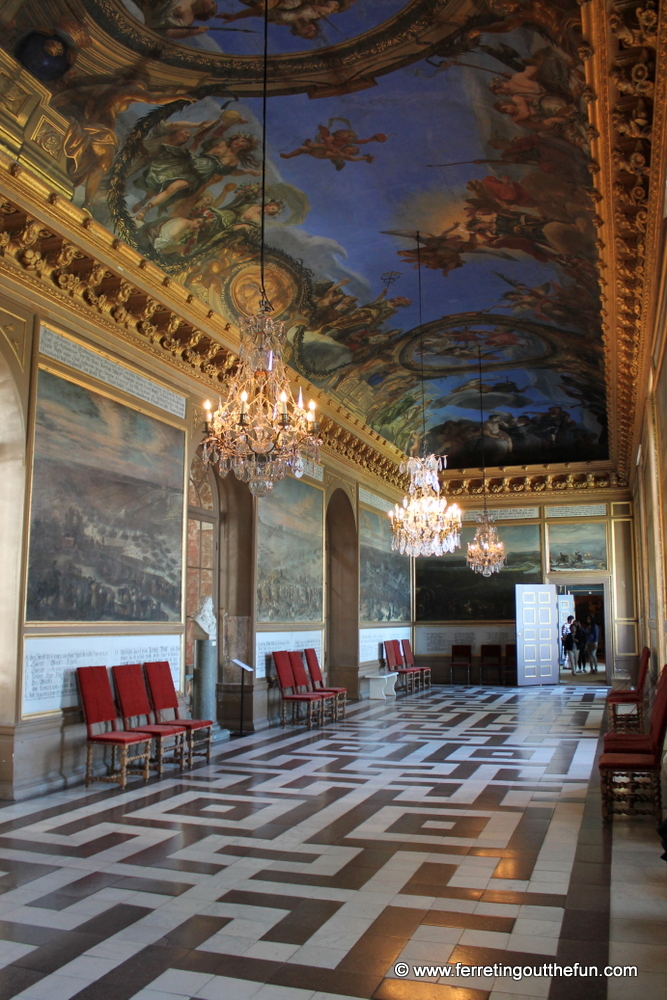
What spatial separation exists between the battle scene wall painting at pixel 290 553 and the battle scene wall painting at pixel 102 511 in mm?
2729

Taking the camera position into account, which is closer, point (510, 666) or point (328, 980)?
point (328, 980)

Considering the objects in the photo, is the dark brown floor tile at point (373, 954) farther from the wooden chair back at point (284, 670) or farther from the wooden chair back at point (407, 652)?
the wooden chair back at point (407, 652)

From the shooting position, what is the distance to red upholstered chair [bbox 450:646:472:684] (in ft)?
79.8

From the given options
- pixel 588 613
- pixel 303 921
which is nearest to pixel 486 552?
pixel 588 613

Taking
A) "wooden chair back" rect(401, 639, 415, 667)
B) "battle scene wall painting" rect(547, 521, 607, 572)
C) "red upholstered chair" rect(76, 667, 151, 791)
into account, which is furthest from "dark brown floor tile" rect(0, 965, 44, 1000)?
"battle scene wall painting" rect(547, 521, 607, 572)

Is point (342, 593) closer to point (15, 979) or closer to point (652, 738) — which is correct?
point (652, 738)

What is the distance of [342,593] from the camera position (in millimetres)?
19750

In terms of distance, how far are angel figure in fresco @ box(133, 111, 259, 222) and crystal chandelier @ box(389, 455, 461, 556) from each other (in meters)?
6.02

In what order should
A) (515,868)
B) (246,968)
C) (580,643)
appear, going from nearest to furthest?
(246,968) < (515,868) < (580,643)

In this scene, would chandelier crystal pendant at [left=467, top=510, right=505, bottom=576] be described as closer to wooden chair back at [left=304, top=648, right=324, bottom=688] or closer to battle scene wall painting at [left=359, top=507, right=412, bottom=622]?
battle scene wall painting at [left=359, top=507, right=412, bottom=622]

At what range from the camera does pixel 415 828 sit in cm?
714

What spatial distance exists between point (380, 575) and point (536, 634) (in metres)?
5.13

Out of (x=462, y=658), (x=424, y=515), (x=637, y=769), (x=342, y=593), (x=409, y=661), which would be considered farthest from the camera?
(x=462, y=658)

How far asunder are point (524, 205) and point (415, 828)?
8413 mm
